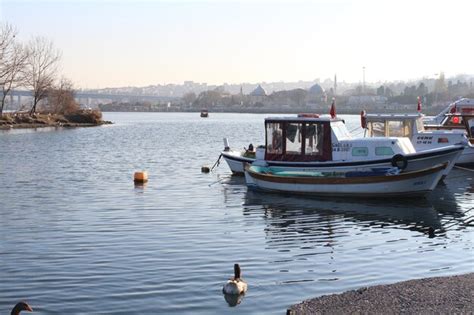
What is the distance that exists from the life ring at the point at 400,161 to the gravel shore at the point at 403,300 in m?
13.6

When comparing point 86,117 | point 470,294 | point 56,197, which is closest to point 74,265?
point 470,294

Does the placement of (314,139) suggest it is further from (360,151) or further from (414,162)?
(414,162)

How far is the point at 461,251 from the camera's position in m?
20.5

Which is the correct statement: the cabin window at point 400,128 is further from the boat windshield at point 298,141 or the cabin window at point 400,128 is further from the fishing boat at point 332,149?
the boat windshield at point 298,141

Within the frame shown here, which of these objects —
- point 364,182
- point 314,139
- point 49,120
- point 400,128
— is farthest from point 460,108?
point 49,120

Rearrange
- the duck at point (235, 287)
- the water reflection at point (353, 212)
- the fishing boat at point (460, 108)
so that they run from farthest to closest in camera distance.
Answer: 1. the fishing boat at point (460, 108)
2. the water reflection at point (353, 212)
3. the duck at point (235, 287)

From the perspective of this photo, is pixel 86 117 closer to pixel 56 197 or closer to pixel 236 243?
pixel 56 197

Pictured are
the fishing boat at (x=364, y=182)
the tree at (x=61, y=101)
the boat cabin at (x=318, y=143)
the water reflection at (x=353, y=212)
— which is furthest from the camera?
the tree at (x=61, y=101)

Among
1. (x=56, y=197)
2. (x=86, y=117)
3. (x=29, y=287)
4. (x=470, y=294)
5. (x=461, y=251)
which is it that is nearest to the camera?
(x=470, y=294)

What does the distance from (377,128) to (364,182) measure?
390 inches

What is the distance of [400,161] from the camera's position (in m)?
29.4

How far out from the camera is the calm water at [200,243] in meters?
16.0

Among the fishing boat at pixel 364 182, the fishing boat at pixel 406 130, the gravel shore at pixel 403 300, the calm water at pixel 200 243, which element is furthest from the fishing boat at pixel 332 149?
the gravel shore at pixel 403 300

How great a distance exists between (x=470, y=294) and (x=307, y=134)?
1761cm
